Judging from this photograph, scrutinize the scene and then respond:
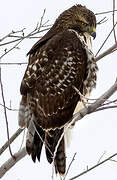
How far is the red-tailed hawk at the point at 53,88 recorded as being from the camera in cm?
441

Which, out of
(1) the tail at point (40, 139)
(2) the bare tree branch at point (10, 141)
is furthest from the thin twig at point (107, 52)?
(2) the bare tree branch at point (10, 141)

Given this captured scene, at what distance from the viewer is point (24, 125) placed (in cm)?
437

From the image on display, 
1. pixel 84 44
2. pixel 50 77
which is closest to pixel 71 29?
pixel 84 44

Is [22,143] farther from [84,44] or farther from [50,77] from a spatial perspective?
[84,44]

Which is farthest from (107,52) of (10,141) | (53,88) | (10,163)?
(10,163)

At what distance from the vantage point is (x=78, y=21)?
5.29 meters

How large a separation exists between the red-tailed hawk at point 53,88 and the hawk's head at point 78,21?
39 cm

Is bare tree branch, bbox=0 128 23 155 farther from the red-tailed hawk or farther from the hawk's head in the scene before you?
the hawk's head

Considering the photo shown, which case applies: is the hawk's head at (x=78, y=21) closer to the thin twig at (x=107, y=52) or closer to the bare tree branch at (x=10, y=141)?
the thin twig at (x=107, y=52)

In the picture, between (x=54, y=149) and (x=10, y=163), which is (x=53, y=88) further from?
(x=10, y=163)

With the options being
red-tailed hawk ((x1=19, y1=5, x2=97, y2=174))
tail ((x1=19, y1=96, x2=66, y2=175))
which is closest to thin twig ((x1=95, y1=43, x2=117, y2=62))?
red-tailed hawk ((x1=19, y1=5, x2=97, y2=174))

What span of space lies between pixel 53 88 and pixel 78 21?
3.36 feet

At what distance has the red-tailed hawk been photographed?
14.5 feet

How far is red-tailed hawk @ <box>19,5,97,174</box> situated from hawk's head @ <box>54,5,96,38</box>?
390mm
